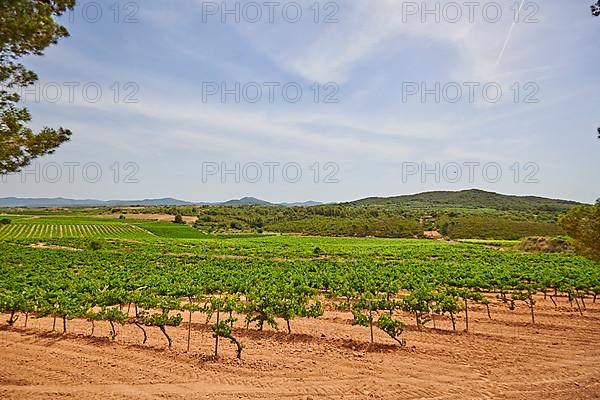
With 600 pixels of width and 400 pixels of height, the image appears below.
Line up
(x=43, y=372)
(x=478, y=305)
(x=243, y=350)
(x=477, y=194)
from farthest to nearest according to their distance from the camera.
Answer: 1. (x=477, y=194)
2. (x=478, y=305)
3. (x=243, y=350)
4. (x=43, y=372)

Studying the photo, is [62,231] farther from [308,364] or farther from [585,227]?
[585,227]

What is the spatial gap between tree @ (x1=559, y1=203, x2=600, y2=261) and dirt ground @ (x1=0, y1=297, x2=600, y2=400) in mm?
3425

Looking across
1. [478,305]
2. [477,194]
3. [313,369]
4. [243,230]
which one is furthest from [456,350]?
[477,194]

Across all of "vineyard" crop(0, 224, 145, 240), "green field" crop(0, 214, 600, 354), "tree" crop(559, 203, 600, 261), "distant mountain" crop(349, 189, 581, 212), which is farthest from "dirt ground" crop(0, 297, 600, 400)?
"distant mountain" crop(349, 189, 581, 212)

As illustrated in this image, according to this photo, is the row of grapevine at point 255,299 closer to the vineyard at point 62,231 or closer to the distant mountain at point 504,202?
the vineyard at point 62,231

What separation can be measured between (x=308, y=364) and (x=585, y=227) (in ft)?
28.2

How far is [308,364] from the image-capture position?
11266 millimetres

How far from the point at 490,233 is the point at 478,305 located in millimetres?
85831

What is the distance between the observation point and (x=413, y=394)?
364 inches

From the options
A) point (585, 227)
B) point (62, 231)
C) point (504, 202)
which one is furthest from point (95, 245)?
point (504, 202)

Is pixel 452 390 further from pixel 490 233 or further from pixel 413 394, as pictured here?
pixel 490 233

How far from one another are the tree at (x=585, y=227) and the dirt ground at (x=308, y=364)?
11.2 ft

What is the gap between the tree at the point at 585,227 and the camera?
10188mm

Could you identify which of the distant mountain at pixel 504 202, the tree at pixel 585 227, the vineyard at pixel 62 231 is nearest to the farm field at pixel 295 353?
the tree at pixel 585 227
